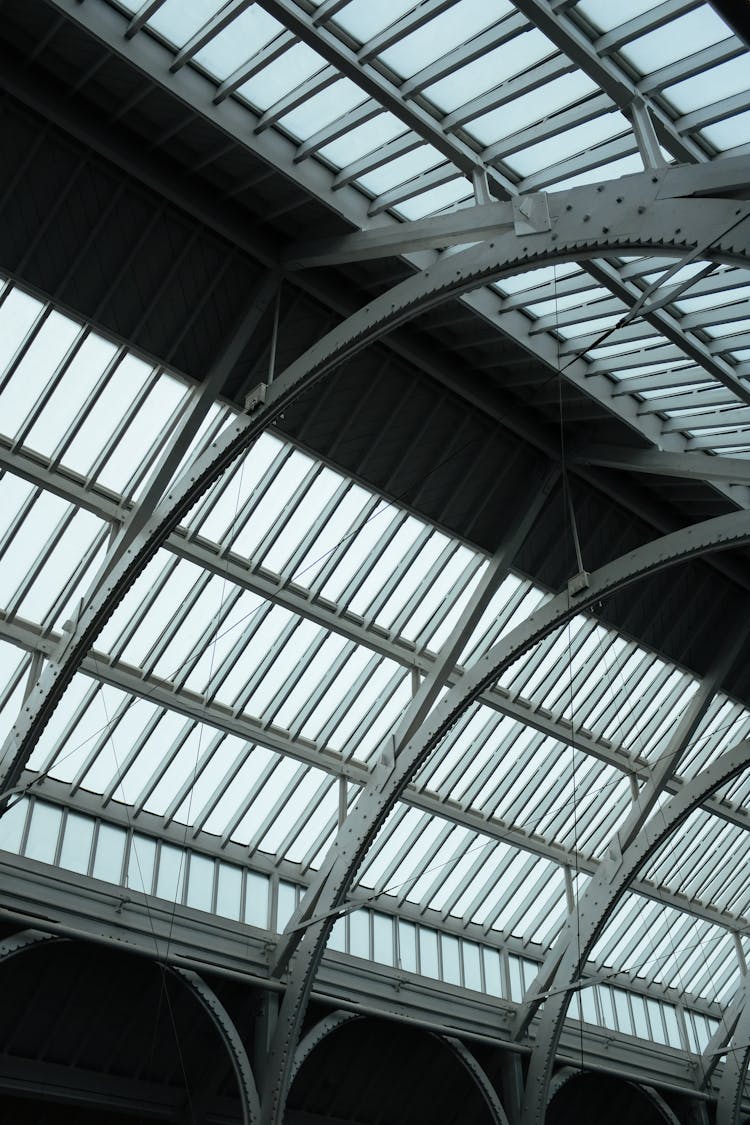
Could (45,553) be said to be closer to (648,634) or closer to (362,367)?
(362,367)

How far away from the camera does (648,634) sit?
89.8ft

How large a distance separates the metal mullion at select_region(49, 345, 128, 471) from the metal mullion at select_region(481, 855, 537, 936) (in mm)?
17901

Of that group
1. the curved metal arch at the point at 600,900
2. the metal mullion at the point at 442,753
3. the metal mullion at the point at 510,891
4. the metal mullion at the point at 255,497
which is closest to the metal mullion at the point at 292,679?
the metal mullion at the point at 255,497

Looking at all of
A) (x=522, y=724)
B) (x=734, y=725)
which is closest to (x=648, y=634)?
(x=522, y=724)

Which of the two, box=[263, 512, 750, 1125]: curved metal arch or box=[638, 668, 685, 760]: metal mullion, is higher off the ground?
box=[638, 668, 685, 760]: metal mullion

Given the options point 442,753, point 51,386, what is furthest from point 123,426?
point 442,753

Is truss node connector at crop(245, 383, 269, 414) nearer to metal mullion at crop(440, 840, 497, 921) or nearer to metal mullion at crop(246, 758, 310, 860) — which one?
metal mullion at crop(246, 758, 310, 860)

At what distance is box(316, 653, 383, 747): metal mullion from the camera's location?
25.5 meters

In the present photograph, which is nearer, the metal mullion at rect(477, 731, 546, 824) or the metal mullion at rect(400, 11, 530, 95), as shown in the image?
the metal mullion at rect(400, 11, 530, 95)

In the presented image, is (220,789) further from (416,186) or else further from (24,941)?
(416,186)

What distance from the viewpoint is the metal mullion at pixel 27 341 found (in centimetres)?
1886

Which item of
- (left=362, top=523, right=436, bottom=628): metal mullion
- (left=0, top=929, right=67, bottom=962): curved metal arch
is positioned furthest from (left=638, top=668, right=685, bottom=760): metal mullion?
(left=0, top=929, right=67, bottom=962): curved metal arch

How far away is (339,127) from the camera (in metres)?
16.4

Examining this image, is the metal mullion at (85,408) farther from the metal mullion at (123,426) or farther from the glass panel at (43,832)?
the glass panel at (43,832)
